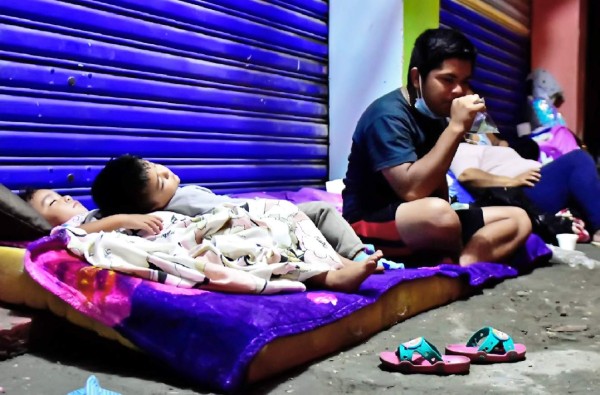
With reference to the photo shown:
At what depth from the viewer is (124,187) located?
254 centimetres

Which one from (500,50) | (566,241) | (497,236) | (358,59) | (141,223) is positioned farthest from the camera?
(500,50)

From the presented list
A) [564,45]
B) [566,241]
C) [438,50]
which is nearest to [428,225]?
[438,50]

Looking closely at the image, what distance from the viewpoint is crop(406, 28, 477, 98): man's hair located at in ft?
10.3

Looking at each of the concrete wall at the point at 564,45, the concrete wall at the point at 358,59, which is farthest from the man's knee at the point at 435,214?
the concrete wall at the point at 564,45

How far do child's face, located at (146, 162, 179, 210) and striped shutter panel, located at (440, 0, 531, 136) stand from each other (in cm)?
391

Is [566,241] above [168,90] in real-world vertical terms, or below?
below

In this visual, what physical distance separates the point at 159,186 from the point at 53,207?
52 cm

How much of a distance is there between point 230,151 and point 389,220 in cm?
132

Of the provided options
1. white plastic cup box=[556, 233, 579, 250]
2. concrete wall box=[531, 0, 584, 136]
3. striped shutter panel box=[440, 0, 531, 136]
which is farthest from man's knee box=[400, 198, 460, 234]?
concrete wall box=[531, 0, 584, 136]

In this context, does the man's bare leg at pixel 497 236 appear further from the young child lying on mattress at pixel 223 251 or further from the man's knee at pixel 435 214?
the young child lying on mattress at pixel 223 251

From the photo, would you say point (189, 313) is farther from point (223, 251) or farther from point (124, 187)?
point (124, 187)

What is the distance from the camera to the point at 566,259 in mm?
4082

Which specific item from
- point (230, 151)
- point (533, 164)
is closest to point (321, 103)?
point (230, 151)

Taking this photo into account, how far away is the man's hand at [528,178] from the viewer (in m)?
5.07
